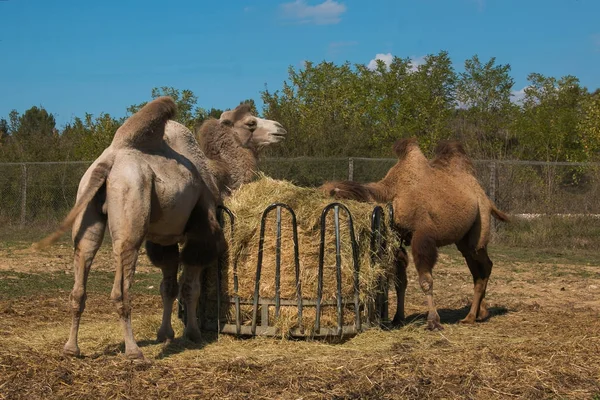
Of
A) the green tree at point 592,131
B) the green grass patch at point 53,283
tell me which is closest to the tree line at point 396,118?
the green tree at point 592,131

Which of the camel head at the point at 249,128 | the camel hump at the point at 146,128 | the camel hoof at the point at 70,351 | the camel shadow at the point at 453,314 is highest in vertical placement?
the camel head at the point at 249,128

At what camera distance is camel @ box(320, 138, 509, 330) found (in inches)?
303

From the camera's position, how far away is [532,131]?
3083cm

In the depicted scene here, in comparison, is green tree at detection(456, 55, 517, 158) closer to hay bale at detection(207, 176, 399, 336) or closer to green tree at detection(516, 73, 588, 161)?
green tree at detection(516, 73, 588, 161)

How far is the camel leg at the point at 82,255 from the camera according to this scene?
5910 millimetres

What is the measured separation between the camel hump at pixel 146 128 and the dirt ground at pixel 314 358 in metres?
1.72

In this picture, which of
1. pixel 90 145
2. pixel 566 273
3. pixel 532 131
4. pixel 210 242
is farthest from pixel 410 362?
pixel 532 131

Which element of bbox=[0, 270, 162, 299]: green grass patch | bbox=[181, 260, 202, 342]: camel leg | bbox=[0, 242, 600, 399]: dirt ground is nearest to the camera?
bbox=[0, 242, 600, 399]: dirt ground

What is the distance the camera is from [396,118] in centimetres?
2766

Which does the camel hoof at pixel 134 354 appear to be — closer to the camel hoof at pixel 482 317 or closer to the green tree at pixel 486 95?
the camel hoof at pixel 482 317

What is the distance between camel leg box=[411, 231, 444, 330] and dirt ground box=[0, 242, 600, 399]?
0.42 ft

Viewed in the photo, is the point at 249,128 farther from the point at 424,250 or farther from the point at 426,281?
the point at 426,281

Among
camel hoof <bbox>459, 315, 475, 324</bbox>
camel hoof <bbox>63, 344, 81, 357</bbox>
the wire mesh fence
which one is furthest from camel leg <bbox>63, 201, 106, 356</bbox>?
Result: the wire mesh fence

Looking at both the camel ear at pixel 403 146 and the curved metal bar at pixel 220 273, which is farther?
the camel ear at pixel 403 146
